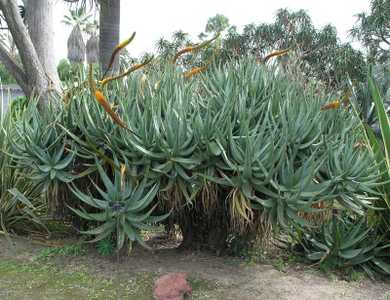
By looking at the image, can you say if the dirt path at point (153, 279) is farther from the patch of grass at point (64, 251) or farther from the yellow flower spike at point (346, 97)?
the yellow flower spike at point (346, 97)

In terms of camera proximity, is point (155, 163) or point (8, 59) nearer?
point (155, 163)

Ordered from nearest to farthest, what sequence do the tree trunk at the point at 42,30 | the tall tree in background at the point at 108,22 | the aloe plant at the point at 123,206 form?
the aloe plant at the point at 123,206 < the tree trunk at the point at 42,30 < the tall tree in background at the point at 108,22

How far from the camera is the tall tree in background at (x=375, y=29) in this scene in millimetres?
22750

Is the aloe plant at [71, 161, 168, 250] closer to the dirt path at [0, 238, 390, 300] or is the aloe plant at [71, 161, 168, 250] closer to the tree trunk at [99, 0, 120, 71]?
the dirt path at [0, 238, 390, 300]

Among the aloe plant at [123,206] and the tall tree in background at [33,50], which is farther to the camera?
the tall tree in background at [33,50]

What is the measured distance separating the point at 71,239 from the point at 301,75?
10.1 ft

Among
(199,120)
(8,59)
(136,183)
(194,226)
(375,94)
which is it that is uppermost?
(8,59)

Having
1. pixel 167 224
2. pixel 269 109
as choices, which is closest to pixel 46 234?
pixel 167 224

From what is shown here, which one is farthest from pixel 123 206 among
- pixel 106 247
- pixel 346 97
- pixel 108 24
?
pixel 108 24

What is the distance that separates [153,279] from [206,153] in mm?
1257

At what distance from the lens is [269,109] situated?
4.52m

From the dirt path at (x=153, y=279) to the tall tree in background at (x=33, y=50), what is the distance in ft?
7.69

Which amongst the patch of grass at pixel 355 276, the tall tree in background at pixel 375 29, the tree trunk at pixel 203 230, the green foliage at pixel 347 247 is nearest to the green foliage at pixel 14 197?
the tree trunk at pixel 203 230

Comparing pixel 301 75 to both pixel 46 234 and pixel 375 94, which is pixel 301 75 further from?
pixel 46 234
